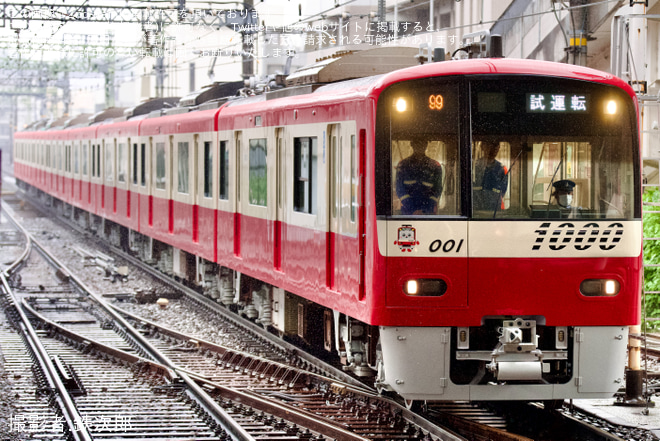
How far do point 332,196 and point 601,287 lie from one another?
2318 millimetres

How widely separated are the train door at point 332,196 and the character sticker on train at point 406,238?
121 centimetres

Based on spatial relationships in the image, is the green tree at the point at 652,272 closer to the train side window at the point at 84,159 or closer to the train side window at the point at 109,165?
the train side window at the point at 109,165

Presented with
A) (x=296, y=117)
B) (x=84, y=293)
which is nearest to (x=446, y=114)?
(x=296, y=117)

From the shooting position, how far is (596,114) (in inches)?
286

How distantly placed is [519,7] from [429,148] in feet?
47.7

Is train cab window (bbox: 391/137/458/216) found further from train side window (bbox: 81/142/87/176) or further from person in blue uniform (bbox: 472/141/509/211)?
train side window (bbox: 81/142/87/176)

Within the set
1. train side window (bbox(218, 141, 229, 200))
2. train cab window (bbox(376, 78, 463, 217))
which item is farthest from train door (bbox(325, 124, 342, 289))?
train side window (bbox(218, 141, 229, 200))

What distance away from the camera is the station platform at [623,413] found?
7.66 metres

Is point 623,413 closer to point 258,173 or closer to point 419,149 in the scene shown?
point 419,149

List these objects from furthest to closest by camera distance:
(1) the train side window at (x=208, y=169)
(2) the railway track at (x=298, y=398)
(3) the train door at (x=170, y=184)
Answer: (3) the train door at (x=170, y=184)
(1) the train side window at (x=208, y=169)
(2) the railway track at (x=298, y=398)

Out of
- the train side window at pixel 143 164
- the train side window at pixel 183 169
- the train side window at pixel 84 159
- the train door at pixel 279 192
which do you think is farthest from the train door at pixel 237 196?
the train side window at pixel 84 159

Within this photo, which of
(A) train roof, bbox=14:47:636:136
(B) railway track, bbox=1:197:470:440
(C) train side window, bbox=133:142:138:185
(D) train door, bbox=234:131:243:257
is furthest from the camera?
(C) train side window, bbox=133:142:138:185

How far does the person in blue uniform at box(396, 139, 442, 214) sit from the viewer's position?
722 centimetres

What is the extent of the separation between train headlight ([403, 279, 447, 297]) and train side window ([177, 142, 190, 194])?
7.94m
